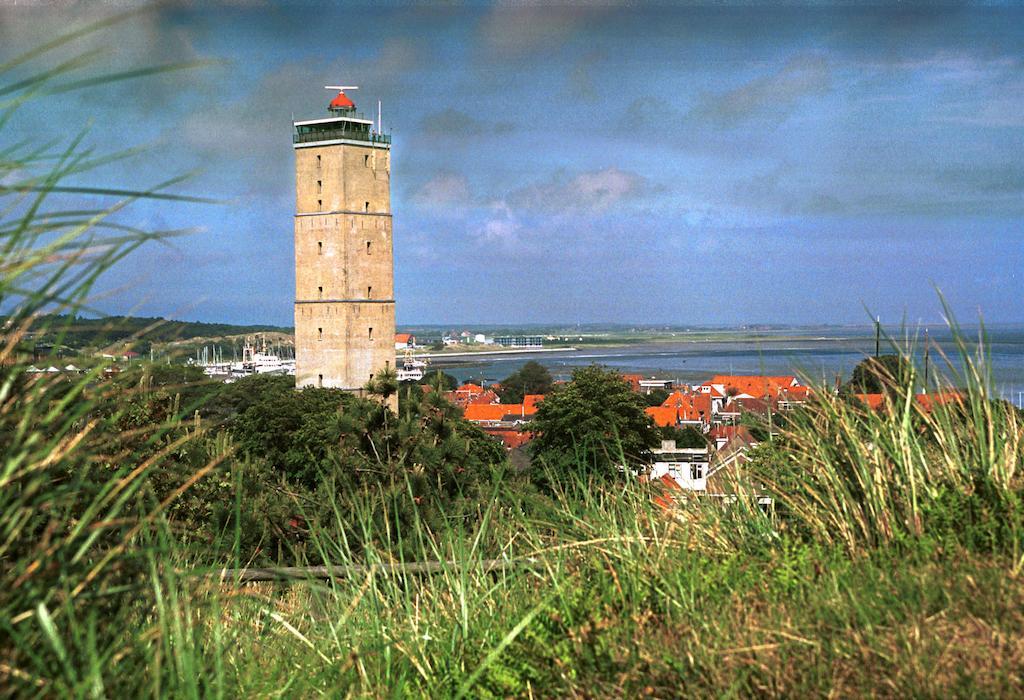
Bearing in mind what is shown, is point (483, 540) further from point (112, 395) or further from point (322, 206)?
point (322, 206)

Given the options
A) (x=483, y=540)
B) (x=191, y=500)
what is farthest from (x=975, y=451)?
(x=191, y=500)

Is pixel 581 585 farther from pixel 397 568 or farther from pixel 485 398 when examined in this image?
pixel 485 398

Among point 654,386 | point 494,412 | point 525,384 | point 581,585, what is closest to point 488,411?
point 494,412

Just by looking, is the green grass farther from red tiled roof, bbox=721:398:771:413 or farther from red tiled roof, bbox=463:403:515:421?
red tiled roof, bbox=463:403:515:421

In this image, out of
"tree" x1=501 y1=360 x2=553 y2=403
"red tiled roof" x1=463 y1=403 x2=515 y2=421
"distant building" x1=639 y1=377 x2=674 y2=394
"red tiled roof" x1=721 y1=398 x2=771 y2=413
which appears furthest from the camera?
"tree" x1=501 y1=360 x2=553 y2=403

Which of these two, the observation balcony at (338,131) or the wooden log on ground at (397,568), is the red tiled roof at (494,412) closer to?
the observation balcony at (338,131)

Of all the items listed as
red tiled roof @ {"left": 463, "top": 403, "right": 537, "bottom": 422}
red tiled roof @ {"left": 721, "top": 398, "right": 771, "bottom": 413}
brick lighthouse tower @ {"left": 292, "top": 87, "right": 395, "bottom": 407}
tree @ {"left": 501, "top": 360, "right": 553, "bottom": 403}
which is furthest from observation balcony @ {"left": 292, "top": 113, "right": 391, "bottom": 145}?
red tiled roof @ {"left": 721, "top": 398, "right": 771, "bottom": 413}
